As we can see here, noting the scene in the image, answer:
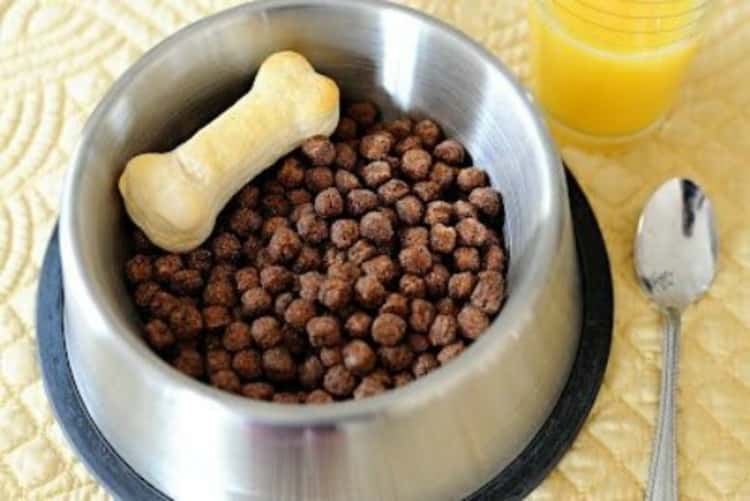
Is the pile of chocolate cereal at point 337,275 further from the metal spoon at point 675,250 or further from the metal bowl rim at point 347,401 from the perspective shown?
the metal spoon at point 675,250

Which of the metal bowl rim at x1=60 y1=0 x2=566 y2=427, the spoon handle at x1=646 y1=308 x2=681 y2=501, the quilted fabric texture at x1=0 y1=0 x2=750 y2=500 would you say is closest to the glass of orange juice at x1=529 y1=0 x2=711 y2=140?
the quilted fabric texture at x1=0 y1=0 x2=750 y2=500

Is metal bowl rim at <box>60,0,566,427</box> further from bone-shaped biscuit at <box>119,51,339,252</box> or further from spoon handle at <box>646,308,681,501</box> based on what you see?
spoon handle at <box>646,308,681,501</box>

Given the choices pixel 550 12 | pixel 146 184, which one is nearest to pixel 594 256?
pixel 550 12

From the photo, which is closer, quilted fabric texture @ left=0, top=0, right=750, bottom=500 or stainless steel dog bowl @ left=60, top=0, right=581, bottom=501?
stainless steel dog bowl @ left=60, top=0, right=581, bottom=501

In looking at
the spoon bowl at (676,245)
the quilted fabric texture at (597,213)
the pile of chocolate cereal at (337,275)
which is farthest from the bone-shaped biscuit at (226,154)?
the spoon bowl at (676,245)

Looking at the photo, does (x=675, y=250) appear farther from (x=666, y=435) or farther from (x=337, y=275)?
(x=337, y=275)

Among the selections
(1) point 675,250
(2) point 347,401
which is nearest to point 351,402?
(2) point 347,401
